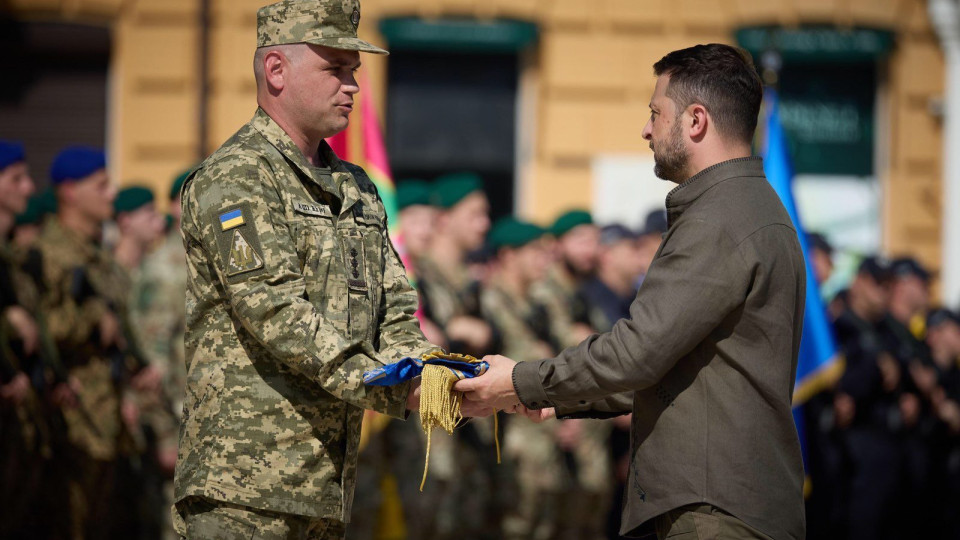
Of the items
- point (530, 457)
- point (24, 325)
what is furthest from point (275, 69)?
point (530, 457)

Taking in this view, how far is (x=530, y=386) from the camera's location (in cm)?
444

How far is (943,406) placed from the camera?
1139 cm

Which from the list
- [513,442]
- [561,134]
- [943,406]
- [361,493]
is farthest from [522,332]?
[561,134]

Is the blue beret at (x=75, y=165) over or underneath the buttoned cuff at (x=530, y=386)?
over

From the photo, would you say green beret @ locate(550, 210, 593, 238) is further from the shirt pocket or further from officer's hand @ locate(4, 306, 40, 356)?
the shirt pocket

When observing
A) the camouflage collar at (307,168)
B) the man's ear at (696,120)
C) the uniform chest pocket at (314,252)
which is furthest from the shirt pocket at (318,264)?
the man's ear at (696,120)

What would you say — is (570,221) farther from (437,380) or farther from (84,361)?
(437,380)

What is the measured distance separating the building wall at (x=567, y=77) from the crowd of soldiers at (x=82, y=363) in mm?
5162

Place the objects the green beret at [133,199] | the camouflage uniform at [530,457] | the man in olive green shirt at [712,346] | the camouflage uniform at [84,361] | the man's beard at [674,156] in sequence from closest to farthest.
→ the man in olive green shirt at [712,346] < the man's beard at [674,156] < the camouflage uniform at [84,361] < the green beret at [133,199] < the camouflage uniform at [530,457]

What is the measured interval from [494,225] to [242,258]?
8.25 m

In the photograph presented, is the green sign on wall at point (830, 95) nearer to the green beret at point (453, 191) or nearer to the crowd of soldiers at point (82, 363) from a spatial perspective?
the green beret at point (453, 191)

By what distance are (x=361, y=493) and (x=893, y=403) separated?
14.4 ft

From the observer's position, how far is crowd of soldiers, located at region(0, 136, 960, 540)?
7.78m

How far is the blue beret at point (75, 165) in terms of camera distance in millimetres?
8141
